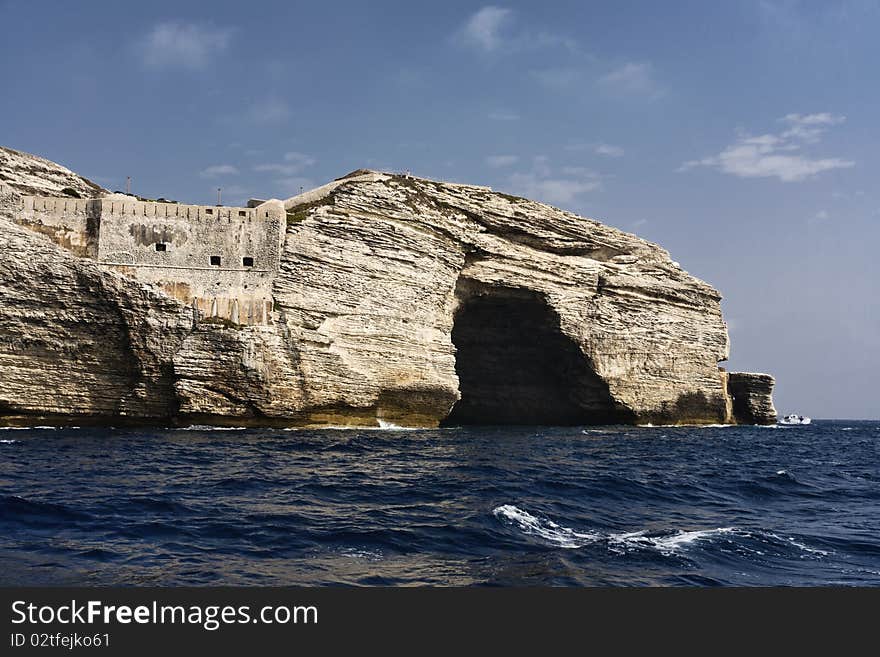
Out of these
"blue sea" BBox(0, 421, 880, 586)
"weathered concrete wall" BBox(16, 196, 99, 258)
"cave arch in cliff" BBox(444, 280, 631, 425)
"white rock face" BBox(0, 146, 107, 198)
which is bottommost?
"blue sea" BBox(0, 421, 880, 586)

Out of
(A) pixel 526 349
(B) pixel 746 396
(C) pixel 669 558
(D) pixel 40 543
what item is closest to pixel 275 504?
(D) pixel 40 543

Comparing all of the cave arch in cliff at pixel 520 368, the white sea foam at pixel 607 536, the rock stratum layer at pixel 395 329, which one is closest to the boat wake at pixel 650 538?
the white sea foam at pixel 607 536

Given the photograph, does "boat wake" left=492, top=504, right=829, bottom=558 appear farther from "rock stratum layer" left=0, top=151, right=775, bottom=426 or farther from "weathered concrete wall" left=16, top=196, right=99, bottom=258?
"weathered concrete wall" left=16, top=196, right=99, bottom=258

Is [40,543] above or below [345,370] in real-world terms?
below

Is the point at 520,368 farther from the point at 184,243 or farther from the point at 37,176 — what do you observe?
the point at 37,176

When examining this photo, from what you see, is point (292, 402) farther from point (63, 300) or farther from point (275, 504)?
point (275, 504)

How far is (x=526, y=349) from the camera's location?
171 feet

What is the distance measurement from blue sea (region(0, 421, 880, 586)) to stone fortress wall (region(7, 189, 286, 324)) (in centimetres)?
1148

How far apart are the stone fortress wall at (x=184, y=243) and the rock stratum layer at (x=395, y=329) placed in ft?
2.46

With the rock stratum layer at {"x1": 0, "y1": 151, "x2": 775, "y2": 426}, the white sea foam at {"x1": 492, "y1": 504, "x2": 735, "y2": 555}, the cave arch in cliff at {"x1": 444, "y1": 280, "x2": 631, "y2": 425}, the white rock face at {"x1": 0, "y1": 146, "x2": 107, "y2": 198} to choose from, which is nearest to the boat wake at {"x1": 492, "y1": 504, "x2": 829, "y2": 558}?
the white sea foam at {"x1": 492, "y1": 504, "x2": 735, "y2": 555}

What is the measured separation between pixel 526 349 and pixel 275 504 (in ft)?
128

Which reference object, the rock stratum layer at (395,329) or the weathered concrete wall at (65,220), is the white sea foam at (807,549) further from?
the weathered concrete wall at (65,220)

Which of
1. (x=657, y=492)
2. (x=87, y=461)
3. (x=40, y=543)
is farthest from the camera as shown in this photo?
(x=87, y=461)

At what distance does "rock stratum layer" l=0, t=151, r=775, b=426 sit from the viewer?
33.4m
